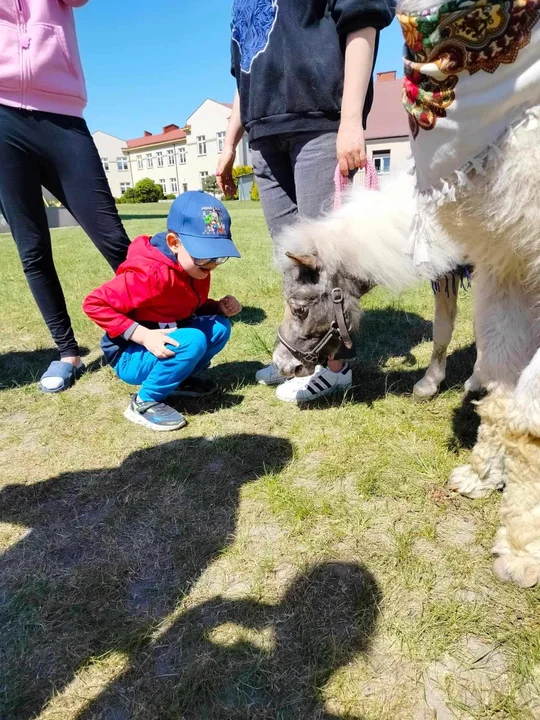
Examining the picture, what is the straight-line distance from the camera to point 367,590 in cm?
173

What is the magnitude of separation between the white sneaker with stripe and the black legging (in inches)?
57.3

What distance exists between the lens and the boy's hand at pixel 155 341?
2734 millimetres

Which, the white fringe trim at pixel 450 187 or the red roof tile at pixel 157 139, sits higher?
the red roof tile at pixel 157 139

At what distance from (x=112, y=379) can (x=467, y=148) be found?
2858 millimetres

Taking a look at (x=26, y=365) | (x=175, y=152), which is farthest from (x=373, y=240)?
(x=175, y=152)

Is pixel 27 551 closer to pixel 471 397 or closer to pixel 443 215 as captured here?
pixel 443 215

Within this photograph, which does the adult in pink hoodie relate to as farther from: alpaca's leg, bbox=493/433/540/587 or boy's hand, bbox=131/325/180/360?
alpaca's leg, bbox=493/433/540/587

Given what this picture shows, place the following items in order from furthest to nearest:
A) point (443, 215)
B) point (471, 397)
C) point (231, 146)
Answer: point (231, 146)
point (471, 397)
point (443, 215)

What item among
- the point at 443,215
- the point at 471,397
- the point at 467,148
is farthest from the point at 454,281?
the point at 467,148

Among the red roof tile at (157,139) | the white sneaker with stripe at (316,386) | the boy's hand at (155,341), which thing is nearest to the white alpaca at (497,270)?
the white sneaker with stripe at (316,386)

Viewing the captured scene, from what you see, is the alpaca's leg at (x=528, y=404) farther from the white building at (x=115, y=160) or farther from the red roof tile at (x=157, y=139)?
the white building at (x=115, y=160)

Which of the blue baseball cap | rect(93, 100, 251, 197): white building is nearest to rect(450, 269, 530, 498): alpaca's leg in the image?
the blue baseball cap

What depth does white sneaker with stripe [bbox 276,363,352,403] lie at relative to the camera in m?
3.19

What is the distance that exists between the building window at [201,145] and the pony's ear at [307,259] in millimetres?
61480
